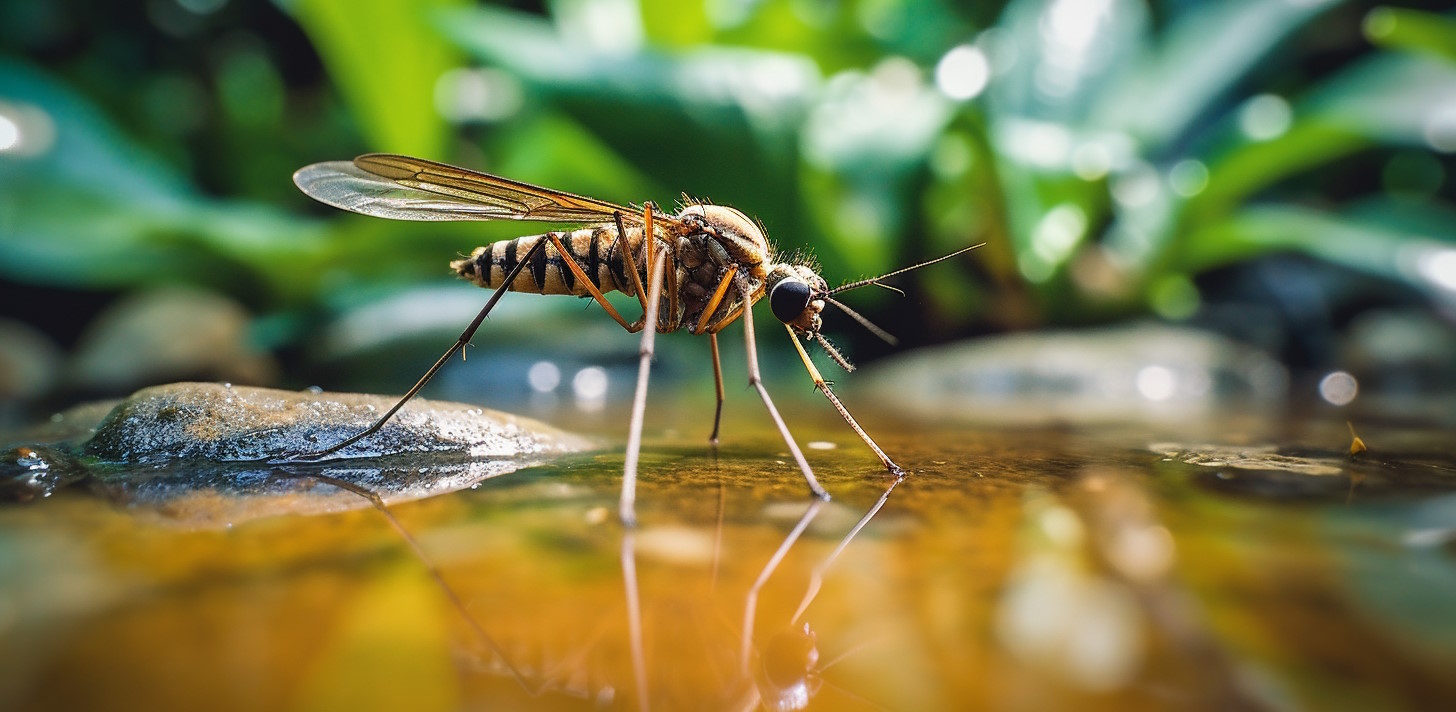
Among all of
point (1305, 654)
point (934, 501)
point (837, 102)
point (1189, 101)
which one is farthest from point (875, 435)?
point (1189, 101)

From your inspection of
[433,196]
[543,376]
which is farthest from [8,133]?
[433,196]

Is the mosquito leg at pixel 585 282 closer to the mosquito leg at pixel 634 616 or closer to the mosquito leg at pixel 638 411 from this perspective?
the mosquito leg at pixel 638 411

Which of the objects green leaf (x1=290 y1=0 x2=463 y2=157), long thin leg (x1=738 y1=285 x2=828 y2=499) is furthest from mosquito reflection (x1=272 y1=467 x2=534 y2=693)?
green leaf (x1=290 y1=0 x2=463 y2=157)

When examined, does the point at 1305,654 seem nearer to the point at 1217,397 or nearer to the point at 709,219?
the point at 709,219

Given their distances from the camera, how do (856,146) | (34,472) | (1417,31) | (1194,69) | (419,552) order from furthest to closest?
(1194,69) < (856,146) < (1417,31) < (34,472) < (419,552)

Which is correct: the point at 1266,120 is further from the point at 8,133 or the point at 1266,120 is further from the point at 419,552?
the point at 8,133

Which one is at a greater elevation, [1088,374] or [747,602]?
[1088,374]

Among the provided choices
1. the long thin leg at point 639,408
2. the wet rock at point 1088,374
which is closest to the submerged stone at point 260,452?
the long thin leg at point 639,408
